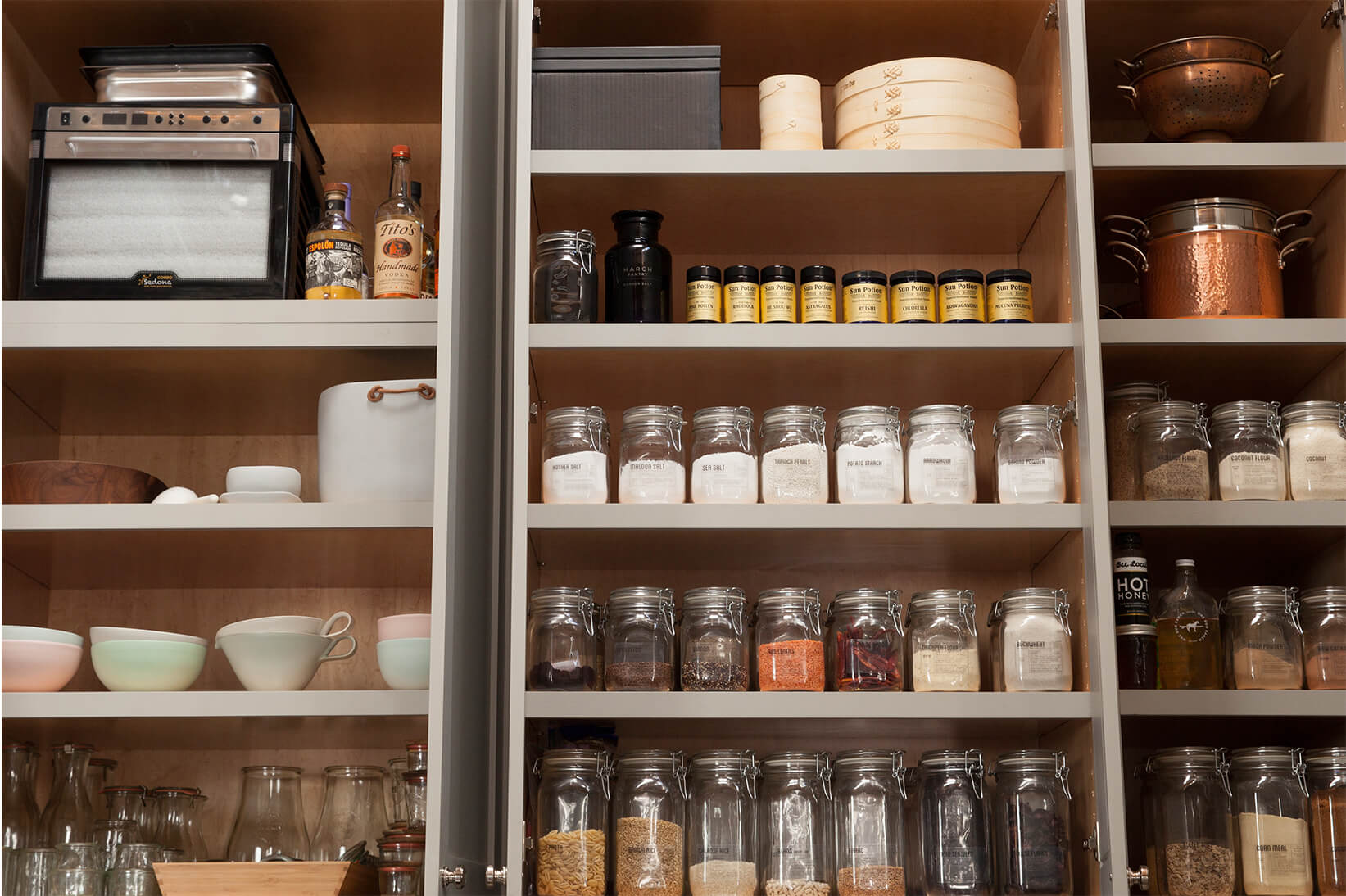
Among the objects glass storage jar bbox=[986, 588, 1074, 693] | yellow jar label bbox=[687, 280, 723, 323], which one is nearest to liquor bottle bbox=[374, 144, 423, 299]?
yellow jar label bbox=[687, 280, 723, 323]

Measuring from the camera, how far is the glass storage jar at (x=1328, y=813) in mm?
1809

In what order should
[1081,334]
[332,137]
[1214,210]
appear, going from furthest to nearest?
[332,137]
[1214,210]
[1081,334]

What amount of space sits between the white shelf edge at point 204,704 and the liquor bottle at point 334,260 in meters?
0.61

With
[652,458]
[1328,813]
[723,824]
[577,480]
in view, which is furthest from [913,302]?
[1328,813]

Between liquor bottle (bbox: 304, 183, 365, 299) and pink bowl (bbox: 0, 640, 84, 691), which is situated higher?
liquor bottle (bbox: 304, 183, 365, 299)

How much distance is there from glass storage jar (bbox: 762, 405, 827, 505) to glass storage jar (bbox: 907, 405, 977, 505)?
132 mm

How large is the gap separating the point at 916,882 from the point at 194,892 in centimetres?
99

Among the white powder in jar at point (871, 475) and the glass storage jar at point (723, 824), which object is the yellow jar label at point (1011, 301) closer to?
the white powder in jar at point (871, 475)

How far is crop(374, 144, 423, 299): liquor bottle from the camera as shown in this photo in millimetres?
2041

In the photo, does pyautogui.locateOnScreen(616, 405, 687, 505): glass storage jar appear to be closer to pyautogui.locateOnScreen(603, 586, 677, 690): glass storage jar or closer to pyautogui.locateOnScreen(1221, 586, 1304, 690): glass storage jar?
pyautogui.locateOnScreen(603, 586, 677, 690): glass storage jar

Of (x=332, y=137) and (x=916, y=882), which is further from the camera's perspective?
(x=332, y=137)

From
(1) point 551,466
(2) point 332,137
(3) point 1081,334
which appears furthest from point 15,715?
(3) point 1081,334

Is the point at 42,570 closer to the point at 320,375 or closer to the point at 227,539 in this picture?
the point at 227,539

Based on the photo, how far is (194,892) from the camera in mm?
1788
